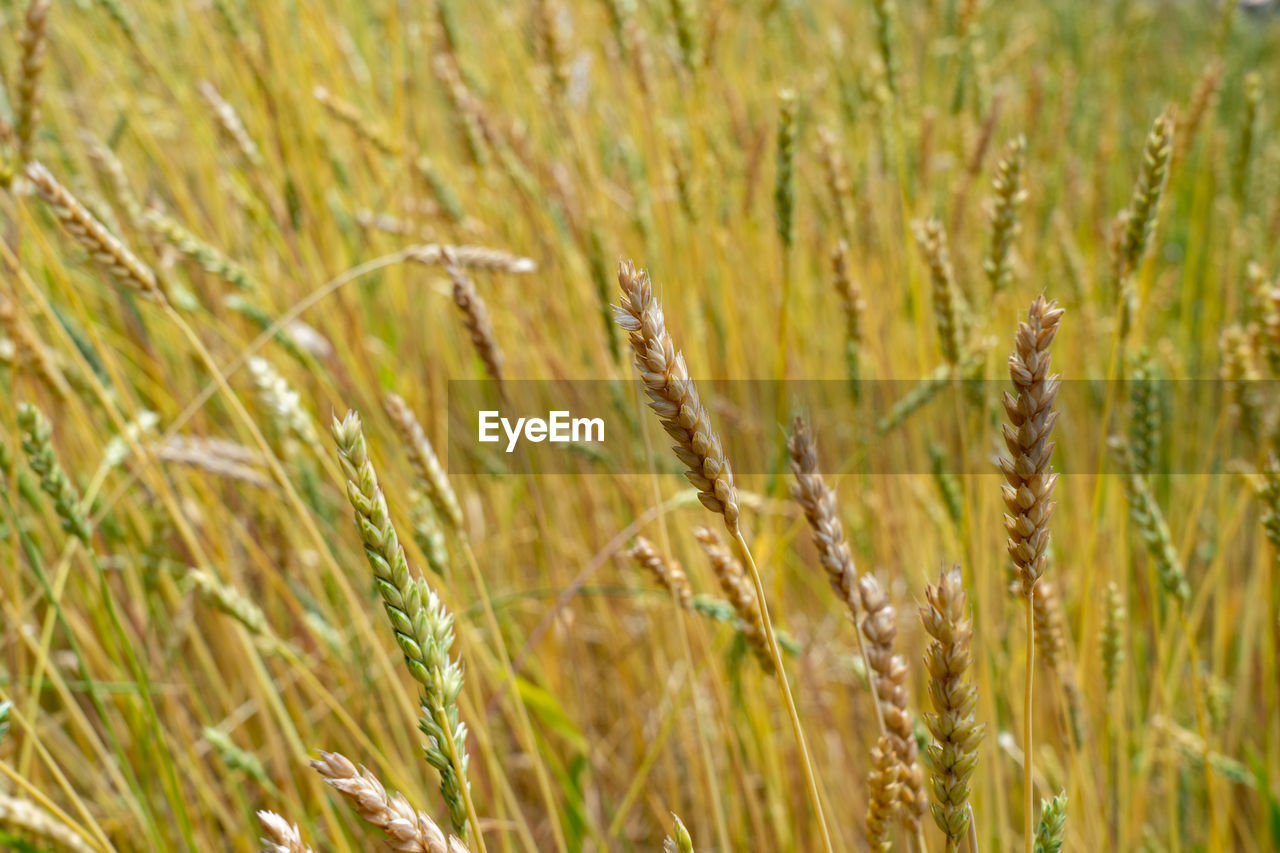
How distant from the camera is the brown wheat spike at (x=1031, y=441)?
0.40m

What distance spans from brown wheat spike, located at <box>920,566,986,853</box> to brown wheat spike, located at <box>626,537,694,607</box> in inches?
10.6

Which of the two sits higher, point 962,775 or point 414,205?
point 414,205

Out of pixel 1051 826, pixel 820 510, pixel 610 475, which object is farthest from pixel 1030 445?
pixel 610 475

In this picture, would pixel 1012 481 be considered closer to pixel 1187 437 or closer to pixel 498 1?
pixel 1187 437

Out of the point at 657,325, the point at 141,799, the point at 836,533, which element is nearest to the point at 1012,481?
the point at 836,533

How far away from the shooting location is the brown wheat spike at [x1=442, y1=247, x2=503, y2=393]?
0.71 metres

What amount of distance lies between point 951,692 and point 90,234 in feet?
2.46

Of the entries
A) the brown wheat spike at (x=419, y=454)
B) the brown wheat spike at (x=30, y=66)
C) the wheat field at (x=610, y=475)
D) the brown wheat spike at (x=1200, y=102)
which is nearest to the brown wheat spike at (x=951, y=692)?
the wheat field at (x=610, y=475)

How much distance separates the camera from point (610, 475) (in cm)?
133

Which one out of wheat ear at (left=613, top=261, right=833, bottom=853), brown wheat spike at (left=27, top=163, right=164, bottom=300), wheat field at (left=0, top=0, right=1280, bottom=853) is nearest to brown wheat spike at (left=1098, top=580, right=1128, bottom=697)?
wheat field at (left=0, top=0, right=1280, bottom=853)

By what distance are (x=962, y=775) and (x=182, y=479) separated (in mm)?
1217

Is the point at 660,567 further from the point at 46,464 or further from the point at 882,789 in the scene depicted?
the point at 46,464

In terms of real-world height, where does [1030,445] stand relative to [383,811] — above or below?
above

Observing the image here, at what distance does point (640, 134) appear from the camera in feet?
6.52
